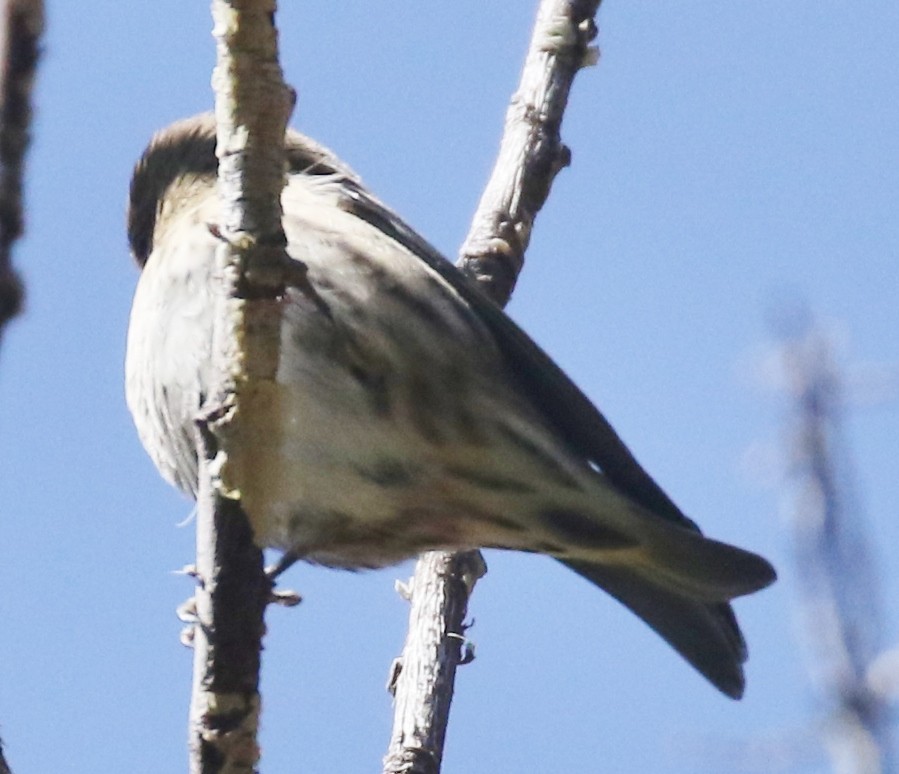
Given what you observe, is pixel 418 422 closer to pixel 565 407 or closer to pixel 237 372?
pixel 565 407

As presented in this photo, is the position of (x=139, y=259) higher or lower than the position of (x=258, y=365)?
higher

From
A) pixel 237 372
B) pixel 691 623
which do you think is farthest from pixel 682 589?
pixel 237 372

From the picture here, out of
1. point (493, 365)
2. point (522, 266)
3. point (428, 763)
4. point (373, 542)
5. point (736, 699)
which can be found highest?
point (522, 266)

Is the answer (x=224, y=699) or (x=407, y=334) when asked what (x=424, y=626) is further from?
(x=224, y=699)

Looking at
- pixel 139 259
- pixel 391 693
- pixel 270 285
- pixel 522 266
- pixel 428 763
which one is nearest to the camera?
pixel 270 285

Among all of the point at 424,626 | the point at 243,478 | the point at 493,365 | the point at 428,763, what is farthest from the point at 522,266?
the point at 243,478

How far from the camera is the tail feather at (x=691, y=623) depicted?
13.4 feet

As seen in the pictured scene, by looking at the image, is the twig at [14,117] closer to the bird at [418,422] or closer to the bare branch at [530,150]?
the bird at [418,422]

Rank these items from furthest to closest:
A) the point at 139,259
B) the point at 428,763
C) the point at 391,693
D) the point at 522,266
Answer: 1. the point at 139,259
2. the point at 522,266
3. the point at 391,693
4. the point at 428,763

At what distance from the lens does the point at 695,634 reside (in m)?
4.14

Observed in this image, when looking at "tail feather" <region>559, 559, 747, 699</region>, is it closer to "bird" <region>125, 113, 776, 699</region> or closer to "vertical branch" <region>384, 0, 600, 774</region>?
"bird" <region>125, 113, 776, 699</region>

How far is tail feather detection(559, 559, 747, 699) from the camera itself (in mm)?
4074

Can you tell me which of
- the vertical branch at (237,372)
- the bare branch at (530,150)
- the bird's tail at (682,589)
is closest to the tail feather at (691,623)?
the bird's tail at (682,589)

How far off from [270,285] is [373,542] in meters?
1.72
